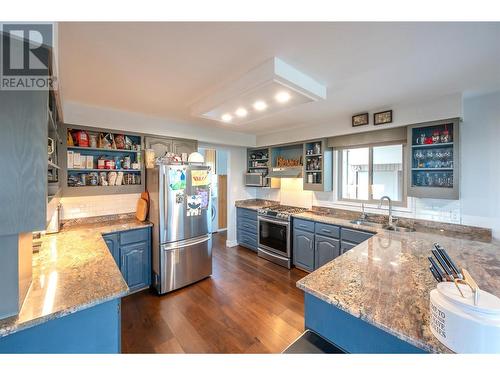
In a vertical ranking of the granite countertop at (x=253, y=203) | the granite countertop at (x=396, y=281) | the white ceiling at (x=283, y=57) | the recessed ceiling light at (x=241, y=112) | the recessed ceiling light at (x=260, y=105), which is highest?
the white ceiling at (x=283, y=57)

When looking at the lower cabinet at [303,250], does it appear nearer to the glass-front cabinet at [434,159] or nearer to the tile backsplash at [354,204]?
the tile backsplash at [354,204]

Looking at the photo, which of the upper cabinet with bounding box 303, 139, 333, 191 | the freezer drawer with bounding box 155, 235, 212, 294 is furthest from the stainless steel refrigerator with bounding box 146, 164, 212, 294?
the upper cabinet with bounding box 303, 139, 333, 191

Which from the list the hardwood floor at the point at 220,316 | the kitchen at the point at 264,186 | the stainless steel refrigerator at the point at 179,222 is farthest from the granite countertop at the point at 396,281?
the stainless steel refrigerator at the point at 179,222

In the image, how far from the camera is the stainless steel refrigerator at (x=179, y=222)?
8.75ft

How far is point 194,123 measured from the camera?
3453 mm

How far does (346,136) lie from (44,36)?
3.30 meters

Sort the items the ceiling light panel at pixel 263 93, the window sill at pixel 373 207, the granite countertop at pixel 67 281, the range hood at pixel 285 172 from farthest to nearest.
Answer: the range hood at pixel 285 172 < the window sill at pixel 373 207 < the ceiling light panel at pixel 263 93 < the granite countertop at pixel 67 281

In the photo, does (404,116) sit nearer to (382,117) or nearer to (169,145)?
(382,117)

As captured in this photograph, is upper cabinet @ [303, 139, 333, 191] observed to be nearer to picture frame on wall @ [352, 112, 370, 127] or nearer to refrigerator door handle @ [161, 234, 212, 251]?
picture frame on wall @ [352, 112, 370, 127]

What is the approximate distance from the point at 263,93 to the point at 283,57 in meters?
0.33

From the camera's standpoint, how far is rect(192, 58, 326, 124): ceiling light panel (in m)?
1.57

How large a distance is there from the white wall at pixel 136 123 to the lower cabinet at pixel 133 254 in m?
1.43

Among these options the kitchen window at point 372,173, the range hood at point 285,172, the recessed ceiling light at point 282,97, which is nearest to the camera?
the recessed ceiling light at point 282,97

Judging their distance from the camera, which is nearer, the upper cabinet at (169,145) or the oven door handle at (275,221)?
the upper cabinet at (169,145)
